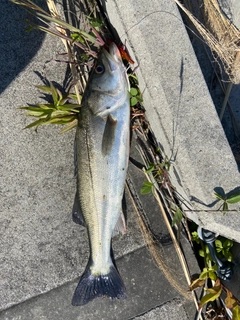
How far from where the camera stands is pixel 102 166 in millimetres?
2805

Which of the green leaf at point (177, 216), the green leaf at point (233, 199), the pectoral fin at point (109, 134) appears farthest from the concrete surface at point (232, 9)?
the green leaf at point (177, 216)

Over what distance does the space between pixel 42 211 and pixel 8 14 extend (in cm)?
185

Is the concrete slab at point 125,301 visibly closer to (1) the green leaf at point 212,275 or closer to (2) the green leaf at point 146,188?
(1) the green leaf at point 212,275

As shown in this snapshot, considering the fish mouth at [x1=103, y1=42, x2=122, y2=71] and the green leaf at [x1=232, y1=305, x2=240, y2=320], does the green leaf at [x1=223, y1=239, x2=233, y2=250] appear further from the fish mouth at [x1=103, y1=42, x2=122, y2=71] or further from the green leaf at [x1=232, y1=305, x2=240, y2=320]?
the fish mouth at [x1=103, y1=42, x2=122, y2=71]

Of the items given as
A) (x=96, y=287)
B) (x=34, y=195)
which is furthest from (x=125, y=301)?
(x=34, y=195)

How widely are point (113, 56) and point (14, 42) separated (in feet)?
3.82

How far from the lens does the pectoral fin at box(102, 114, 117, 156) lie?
2.72m

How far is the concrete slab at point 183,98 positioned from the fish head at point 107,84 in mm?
201

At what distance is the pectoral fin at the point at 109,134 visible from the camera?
107 inches

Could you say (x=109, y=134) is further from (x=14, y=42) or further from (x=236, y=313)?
(x=236, y=313)

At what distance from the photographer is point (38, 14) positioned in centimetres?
295

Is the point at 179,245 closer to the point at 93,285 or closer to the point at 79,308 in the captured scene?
the point at 93,285

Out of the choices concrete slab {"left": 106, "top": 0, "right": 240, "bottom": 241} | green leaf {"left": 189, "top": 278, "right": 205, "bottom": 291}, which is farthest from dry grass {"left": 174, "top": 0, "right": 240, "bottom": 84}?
green leaf {"left": 189, "top": 278, "right": 205, "bottom": 291}

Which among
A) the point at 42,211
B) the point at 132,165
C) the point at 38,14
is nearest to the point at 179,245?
the point at 132,165
